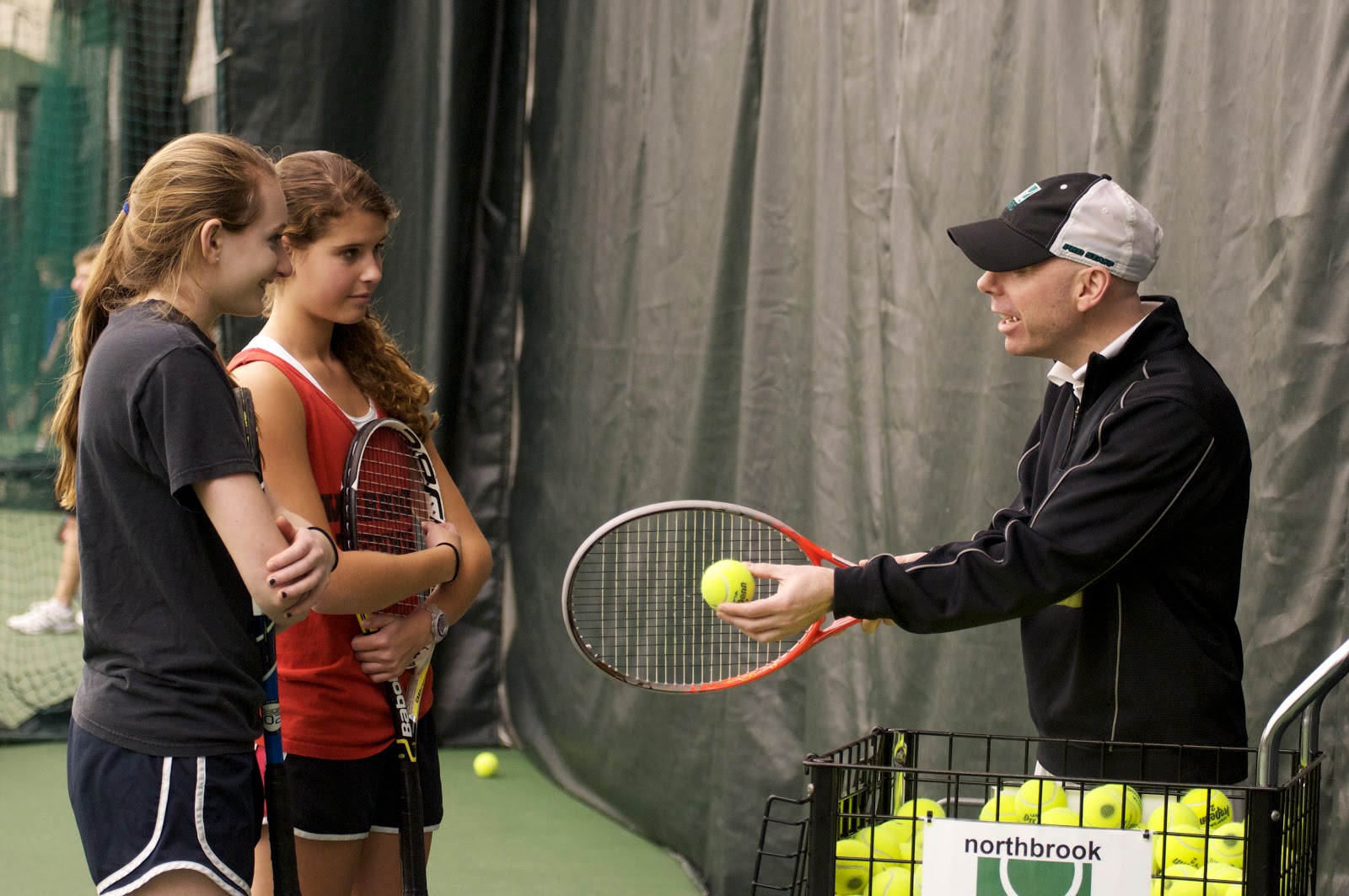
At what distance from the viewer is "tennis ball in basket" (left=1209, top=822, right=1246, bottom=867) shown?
61.6 inches

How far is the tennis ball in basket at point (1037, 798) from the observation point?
1.64 metres

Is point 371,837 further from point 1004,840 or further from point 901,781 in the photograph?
point 1004,840

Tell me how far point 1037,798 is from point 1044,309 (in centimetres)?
75

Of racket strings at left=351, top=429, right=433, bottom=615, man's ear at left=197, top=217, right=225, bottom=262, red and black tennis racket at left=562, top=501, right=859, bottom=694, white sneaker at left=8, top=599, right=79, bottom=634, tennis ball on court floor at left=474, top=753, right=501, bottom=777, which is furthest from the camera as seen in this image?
white sneaker at left=8, top=599, right=79, bottom=634

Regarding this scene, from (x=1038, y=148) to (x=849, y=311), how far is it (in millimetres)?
660

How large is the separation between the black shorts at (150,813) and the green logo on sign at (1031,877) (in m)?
0.88

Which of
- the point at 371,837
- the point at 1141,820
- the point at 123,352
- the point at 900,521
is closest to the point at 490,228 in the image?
the point at 900,521

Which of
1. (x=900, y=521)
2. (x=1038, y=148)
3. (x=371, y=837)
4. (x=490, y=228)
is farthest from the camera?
(x=490, y=228)

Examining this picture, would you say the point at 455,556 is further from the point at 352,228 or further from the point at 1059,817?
the point at 1059,817

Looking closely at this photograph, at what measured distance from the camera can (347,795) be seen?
2168 millimetres

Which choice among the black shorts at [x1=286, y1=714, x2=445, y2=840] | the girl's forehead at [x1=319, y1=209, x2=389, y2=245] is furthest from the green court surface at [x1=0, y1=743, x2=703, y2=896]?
the girl's forehead at [x1=319, y1=209, x2=389, y2=245]

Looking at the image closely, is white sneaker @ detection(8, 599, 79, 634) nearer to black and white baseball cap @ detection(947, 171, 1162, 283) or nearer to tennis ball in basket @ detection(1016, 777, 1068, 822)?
black and white baseball cap @ detection(947, 171, 1162, 283)

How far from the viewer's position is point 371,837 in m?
2.27

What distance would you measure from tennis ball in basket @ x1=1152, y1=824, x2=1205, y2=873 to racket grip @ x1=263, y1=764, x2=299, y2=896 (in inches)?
41.5
